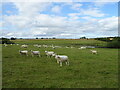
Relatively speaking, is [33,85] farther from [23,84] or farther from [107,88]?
[107,88]

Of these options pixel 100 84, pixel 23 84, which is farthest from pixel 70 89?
pixel 23 84

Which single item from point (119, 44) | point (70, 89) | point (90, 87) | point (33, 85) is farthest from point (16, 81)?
point (119, 44)

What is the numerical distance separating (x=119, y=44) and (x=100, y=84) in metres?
60.5

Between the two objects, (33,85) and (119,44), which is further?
(119,44)

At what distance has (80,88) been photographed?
771 centimetres

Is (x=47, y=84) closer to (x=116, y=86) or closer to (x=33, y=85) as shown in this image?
(x=33, y=85)

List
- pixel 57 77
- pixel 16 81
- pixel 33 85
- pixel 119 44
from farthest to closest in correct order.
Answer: pixel 119 44, pixel 57 77, pixel 16 81, pixel 33 85

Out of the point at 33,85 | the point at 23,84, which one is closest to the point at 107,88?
the point at 33,85

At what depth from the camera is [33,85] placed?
8.08m

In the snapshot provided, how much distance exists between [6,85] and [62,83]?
10.8ft

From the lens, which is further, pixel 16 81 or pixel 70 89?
pixel 16 81

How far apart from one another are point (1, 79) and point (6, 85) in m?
1.32

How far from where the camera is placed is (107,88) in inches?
311

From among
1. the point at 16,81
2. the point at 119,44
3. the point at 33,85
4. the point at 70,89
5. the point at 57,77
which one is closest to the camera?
the point at 70,89
